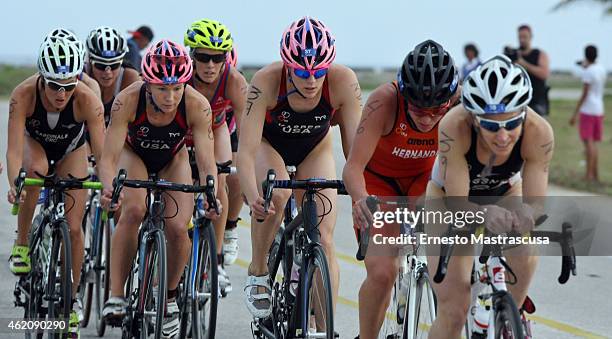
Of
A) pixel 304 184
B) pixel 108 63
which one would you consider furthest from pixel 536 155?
pixel 108 63

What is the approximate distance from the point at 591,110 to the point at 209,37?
874 centimetres

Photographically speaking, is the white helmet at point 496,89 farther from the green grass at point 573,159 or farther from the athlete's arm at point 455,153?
the green grass at point 573,159

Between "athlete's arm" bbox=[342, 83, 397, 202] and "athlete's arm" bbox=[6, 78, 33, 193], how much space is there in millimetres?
2249

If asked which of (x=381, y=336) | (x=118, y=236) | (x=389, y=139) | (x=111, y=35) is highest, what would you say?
(x=111, y=35)

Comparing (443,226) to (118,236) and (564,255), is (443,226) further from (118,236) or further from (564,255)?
(118,236)

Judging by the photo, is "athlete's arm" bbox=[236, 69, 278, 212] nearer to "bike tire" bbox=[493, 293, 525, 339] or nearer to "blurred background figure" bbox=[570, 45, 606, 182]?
"bike tire" bbox=[493, 293, 525, 339]

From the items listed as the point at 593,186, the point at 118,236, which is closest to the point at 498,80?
the point at 118,236

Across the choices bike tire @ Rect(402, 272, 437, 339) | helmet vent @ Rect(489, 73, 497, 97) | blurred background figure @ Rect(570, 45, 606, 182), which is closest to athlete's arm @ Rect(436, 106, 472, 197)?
helmet vent @ Rect(489, 73, 497, 97)

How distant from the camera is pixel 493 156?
19.4 feet

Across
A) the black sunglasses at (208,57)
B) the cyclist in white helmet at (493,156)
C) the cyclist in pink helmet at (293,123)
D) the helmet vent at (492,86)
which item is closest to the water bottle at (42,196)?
the cyclist in pink helmet at (293,123)

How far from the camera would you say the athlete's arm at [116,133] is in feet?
24.8

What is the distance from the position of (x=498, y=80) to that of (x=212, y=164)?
2440 millimetres

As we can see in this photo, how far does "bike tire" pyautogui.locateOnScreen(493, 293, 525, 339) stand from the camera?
5.29 m

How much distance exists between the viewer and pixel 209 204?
23.6 feet
